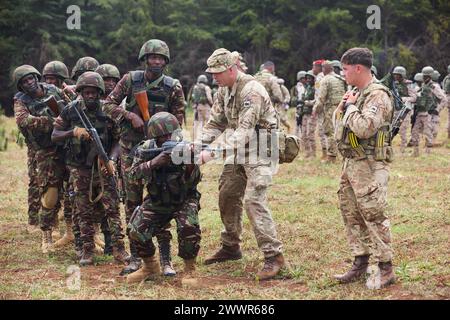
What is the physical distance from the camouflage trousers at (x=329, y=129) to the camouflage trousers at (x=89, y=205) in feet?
22.4

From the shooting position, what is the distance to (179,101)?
6.75 meters

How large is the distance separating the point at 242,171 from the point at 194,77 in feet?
90.2

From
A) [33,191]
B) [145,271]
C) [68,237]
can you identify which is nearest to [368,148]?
[145,271]

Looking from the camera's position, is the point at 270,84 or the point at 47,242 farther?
the point at 270,84

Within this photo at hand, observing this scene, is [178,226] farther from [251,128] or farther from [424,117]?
[424,117]

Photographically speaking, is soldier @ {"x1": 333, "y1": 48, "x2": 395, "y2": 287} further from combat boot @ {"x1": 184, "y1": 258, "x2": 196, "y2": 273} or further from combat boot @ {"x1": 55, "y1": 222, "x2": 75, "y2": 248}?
combat boot @ {"x1": 55, "y1": 222, "x2": 75, "y2": 248}

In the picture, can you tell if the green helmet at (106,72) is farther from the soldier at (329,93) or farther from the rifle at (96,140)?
the soldier at (329,93)

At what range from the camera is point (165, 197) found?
18.6 feet

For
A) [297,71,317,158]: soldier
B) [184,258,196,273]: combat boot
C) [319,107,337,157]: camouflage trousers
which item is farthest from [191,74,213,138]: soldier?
[184,258,196,273]: combat boot

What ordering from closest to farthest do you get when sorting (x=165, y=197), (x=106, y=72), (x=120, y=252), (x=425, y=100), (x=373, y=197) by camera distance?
(x=373, y=197) < (x=165, y=197) < (x=120, y=252) < (x=106, y=72) < (x=425, y=100)

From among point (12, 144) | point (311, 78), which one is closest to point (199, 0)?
point (12, 144)

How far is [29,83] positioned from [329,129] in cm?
691

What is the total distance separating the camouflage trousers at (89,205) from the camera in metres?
6.70
